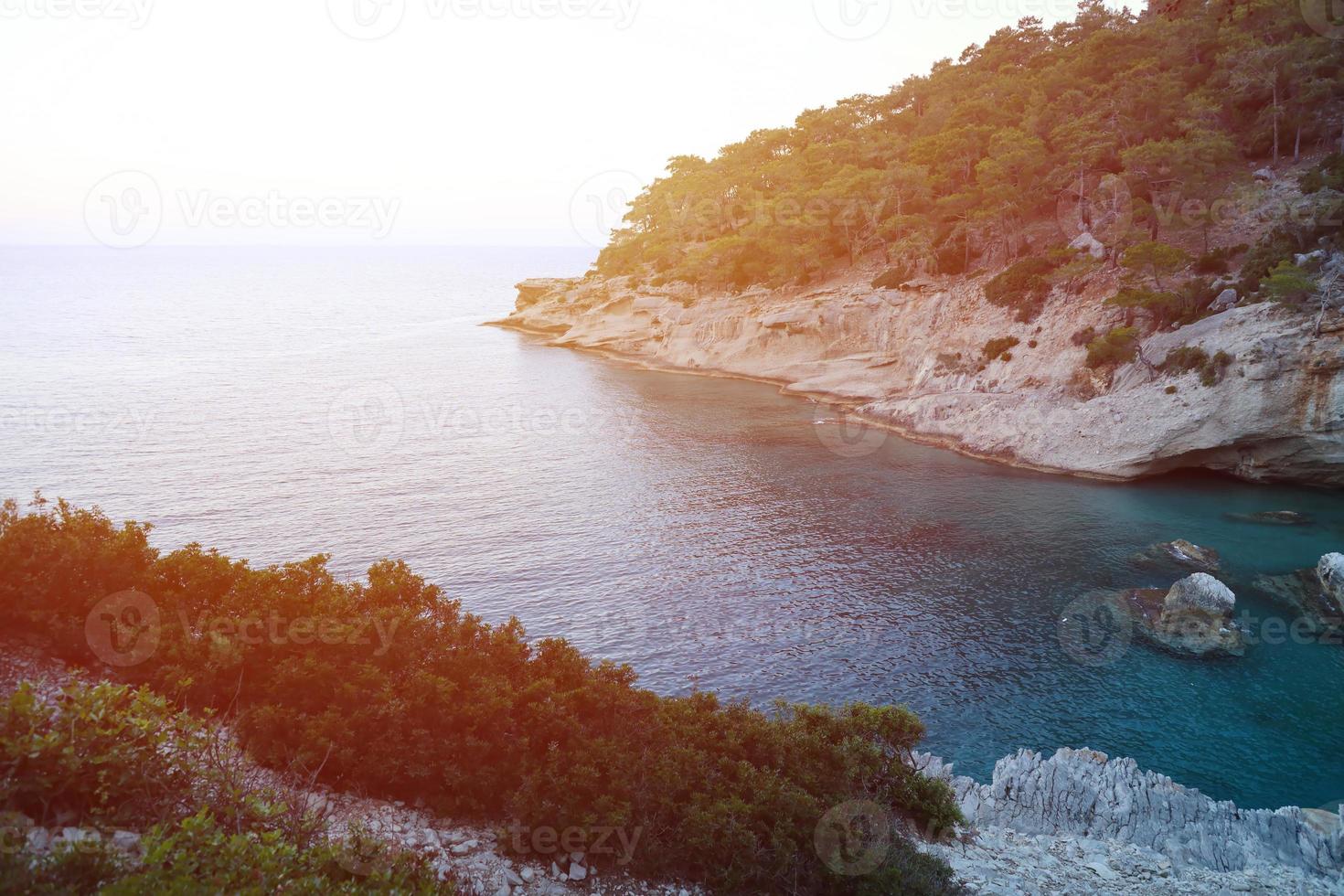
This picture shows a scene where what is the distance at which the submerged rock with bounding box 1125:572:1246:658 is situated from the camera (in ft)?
97.1

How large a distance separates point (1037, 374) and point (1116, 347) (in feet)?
21.1

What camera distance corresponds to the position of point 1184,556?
122 feet

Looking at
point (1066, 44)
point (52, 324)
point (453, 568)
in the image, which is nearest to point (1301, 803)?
point (453, 568)

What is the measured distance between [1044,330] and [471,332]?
3755 inches

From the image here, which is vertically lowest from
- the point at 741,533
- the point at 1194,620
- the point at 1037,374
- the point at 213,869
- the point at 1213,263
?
the point at 1194,620

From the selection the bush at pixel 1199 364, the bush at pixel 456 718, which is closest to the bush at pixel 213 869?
the bush at pixel 456 718

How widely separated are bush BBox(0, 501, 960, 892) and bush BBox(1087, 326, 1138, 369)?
4321cm

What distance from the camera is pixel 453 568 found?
36.8m

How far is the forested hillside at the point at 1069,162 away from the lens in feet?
187

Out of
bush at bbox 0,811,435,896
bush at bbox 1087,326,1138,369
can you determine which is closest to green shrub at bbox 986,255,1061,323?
bush at bbox 1087,326,1138,369

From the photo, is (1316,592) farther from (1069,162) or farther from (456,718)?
(1069,162)

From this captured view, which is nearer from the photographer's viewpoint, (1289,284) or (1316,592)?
(1316,592)

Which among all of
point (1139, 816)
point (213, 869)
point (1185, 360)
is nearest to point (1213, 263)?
point (1185, 360)

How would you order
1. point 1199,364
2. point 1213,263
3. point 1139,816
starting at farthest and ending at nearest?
point 1213,263
point 1199,364
point 1139,816
